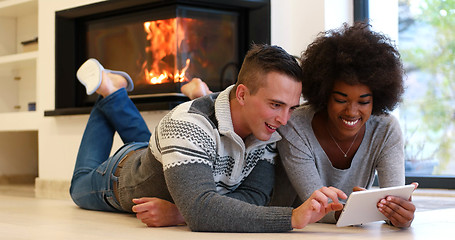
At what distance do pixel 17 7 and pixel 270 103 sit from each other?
3.20 meters

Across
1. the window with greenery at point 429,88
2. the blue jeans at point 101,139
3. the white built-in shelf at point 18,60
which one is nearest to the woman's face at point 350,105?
the blue jeans at point 101,139

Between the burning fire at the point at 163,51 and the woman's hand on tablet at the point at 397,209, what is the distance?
1821 millimetres

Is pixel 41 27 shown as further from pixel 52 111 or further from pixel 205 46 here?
pixel 205 46

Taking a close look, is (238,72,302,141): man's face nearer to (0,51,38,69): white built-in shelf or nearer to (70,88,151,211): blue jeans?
(70,88,151,211): blue jeans

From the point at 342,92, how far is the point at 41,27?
2716 mm

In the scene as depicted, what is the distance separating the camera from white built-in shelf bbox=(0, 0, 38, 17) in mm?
4310

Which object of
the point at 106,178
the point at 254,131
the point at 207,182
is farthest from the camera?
the point at 106,178

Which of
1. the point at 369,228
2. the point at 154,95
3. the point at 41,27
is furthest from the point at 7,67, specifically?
the point at 369,228

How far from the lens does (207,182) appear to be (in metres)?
1.67

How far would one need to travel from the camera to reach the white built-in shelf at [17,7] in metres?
4.31

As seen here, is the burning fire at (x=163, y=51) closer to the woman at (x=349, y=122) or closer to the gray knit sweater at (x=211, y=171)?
the gray knit sweater at (x=211, y=171)

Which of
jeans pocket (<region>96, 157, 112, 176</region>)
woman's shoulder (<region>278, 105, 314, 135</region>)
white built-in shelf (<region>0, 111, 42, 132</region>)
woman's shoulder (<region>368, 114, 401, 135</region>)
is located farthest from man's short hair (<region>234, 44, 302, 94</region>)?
white built-in shelf (<region>0, 111, 42, 132</region>)

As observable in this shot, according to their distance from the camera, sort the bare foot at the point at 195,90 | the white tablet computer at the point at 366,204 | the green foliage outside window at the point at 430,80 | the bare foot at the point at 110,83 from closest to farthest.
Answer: the white tablet computer at the point at 366,204, the bare foot at the point at 110,83, the bare foot at the point at 195,90, the green foliage outside window at the point at 430,80

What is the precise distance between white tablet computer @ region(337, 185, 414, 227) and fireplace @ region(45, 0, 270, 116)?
168cm
